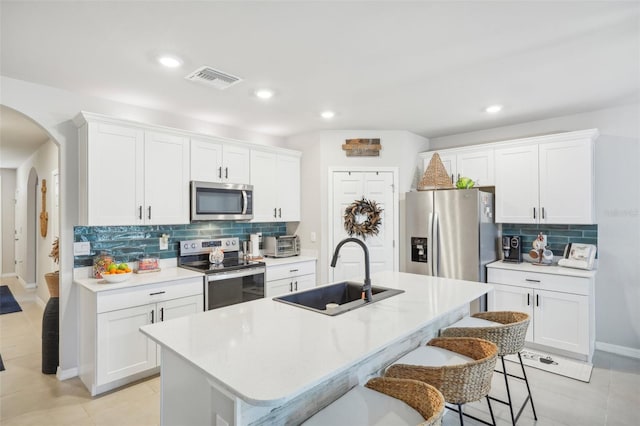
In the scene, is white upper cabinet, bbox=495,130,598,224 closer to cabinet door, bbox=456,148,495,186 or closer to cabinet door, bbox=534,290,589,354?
cabinet door, bbox=456,148,495,186

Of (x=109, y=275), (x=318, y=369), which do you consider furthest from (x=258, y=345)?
(x=109, y=275)

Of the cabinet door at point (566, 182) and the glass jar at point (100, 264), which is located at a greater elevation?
the cabinet door at point (566, 182)

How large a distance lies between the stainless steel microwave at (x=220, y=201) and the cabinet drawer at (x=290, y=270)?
0.69 metres

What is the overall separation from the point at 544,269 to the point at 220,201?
11.4 ft

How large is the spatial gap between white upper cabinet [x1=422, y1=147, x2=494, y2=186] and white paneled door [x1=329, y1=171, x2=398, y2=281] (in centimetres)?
75

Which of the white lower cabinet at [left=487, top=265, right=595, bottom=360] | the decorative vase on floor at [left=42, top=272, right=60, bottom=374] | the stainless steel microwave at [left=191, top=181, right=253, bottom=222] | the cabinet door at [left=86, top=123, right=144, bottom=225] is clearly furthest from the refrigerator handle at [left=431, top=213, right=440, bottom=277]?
the decorative vase on floor at [left=42, top=272, right=60, bottom=374]

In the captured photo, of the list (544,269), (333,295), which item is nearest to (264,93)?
(333,295)

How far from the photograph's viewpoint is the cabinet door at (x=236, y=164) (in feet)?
12.6

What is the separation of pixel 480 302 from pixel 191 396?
3.28 meters

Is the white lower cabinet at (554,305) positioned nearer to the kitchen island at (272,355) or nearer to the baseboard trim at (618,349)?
the baseboard trim at (618,349)

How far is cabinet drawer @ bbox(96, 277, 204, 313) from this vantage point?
2699 mm

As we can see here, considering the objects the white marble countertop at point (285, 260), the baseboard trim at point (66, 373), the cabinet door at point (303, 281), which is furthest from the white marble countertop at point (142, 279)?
the cabinet door at point (303, 281)

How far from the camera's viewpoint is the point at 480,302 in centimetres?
376

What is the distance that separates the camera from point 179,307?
10.2 feet
